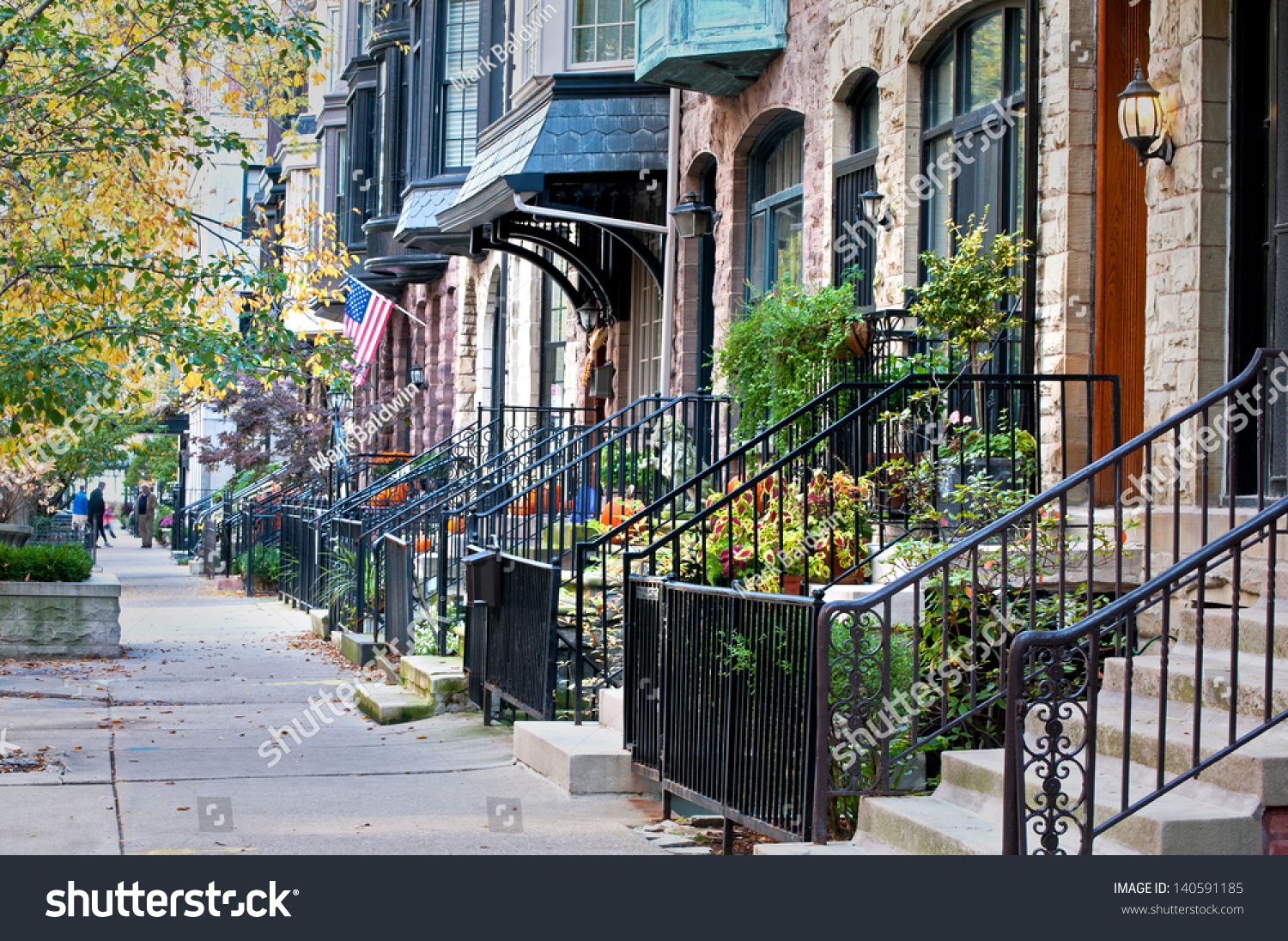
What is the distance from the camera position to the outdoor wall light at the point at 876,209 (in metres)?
10.9

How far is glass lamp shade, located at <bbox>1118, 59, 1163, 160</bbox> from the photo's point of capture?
25.7 feet

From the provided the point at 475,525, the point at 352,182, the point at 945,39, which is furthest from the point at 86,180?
the point at 352,182

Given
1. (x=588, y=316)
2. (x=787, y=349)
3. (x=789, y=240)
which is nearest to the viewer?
(x=787, y=349)

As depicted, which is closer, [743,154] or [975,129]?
[975,129]

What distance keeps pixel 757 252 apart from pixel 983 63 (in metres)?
3.89

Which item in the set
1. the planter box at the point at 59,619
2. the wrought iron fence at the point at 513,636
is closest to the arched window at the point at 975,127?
the wrought iron fence at the point at 513,636

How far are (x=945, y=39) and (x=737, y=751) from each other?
6.53 meters

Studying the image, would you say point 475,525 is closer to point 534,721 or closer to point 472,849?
point 534,721

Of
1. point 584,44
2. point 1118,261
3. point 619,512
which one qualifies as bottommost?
point 619,512

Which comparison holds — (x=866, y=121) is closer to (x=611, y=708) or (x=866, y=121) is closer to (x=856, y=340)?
(x=856, y=340)

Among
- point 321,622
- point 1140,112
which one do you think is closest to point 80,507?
point 321,622

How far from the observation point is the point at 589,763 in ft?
24.5

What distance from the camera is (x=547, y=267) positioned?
58.2 feet

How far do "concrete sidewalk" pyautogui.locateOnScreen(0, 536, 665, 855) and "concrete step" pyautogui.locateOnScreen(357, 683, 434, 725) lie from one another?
0.13 metres
